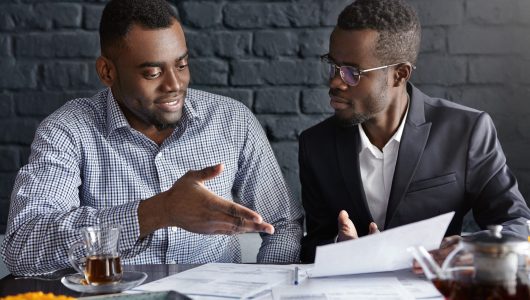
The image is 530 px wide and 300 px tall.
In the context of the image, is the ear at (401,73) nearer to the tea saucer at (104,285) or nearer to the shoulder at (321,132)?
the shoulder at (321,132)

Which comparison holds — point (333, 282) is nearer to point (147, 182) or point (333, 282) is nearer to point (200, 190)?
point (200, 190)

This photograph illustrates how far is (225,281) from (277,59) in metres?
1.08

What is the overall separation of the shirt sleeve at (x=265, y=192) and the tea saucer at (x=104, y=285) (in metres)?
0.55

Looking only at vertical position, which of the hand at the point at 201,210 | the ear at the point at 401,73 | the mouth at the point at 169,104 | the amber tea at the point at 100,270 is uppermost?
the ear at the point at 401,73

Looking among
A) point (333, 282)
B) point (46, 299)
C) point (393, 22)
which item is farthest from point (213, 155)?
point (46, 299)

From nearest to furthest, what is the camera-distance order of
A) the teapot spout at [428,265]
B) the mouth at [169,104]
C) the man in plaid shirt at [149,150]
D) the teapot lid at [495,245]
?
the teapot lid at [495,245] → the teapot spout at [428,265] → the man in plaid shirt at [149,150] → the mouth at [169,104]

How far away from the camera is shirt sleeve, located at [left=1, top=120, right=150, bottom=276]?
1.70 m

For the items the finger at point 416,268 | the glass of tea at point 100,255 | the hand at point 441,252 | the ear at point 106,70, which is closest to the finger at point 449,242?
the hand at point 441,252

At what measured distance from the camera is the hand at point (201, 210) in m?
1.50

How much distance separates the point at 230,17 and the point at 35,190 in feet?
2.88

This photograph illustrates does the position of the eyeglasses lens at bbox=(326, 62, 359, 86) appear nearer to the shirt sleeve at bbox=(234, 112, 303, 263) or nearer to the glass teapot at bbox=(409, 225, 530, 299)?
the shirt sleeve at bbox=(234, 112, 303, 263)

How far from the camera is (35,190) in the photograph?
1829mm

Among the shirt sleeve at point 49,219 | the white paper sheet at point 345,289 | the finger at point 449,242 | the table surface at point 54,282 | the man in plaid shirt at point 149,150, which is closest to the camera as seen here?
the white paper sheet at point 345,289

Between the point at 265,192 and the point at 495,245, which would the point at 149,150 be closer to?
the point at 265,192
